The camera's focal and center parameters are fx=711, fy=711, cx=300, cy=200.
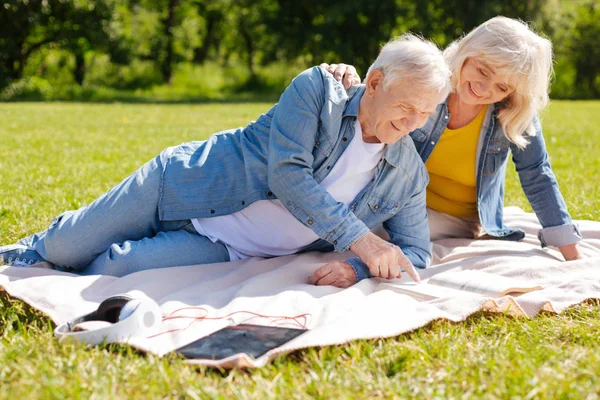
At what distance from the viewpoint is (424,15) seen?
2428 centimetres

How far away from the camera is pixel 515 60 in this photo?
3.68 meters

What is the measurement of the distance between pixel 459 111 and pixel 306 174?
4.24 ft

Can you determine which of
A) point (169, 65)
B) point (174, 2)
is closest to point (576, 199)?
point (169, 65)

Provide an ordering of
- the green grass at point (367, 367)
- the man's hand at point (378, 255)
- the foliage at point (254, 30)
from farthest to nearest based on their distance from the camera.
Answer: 1. the foliage at point (254, 30)
2. the man's hand at point (378, 255)
3. the green grass at point (367, 367)

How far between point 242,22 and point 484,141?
28.3 meters

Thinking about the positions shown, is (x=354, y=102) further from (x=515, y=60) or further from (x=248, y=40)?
(x=248, y=40)

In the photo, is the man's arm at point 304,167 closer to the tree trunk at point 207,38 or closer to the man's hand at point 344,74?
the man's hand at point 344,74

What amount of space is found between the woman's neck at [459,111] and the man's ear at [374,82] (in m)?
0.97

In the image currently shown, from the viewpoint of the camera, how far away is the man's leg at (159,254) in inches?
135

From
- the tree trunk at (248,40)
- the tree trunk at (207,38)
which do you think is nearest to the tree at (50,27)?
the tree trunk at (207,38)

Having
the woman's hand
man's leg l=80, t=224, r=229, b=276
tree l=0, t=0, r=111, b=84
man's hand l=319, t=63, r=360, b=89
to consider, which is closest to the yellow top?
the woman's hand

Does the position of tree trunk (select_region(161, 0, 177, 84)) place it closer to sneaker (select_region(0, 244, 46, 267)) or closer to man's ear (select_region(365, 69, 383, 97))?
sneaker (select_region(0, 244, 46, 267))

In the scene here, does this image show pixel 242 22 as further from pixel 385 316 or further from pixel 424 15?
pixel 385 316

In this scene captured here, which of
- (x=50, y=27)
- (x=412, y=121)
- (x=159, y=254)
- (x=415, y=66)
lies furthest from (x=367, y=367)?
(x=50, y=27)
